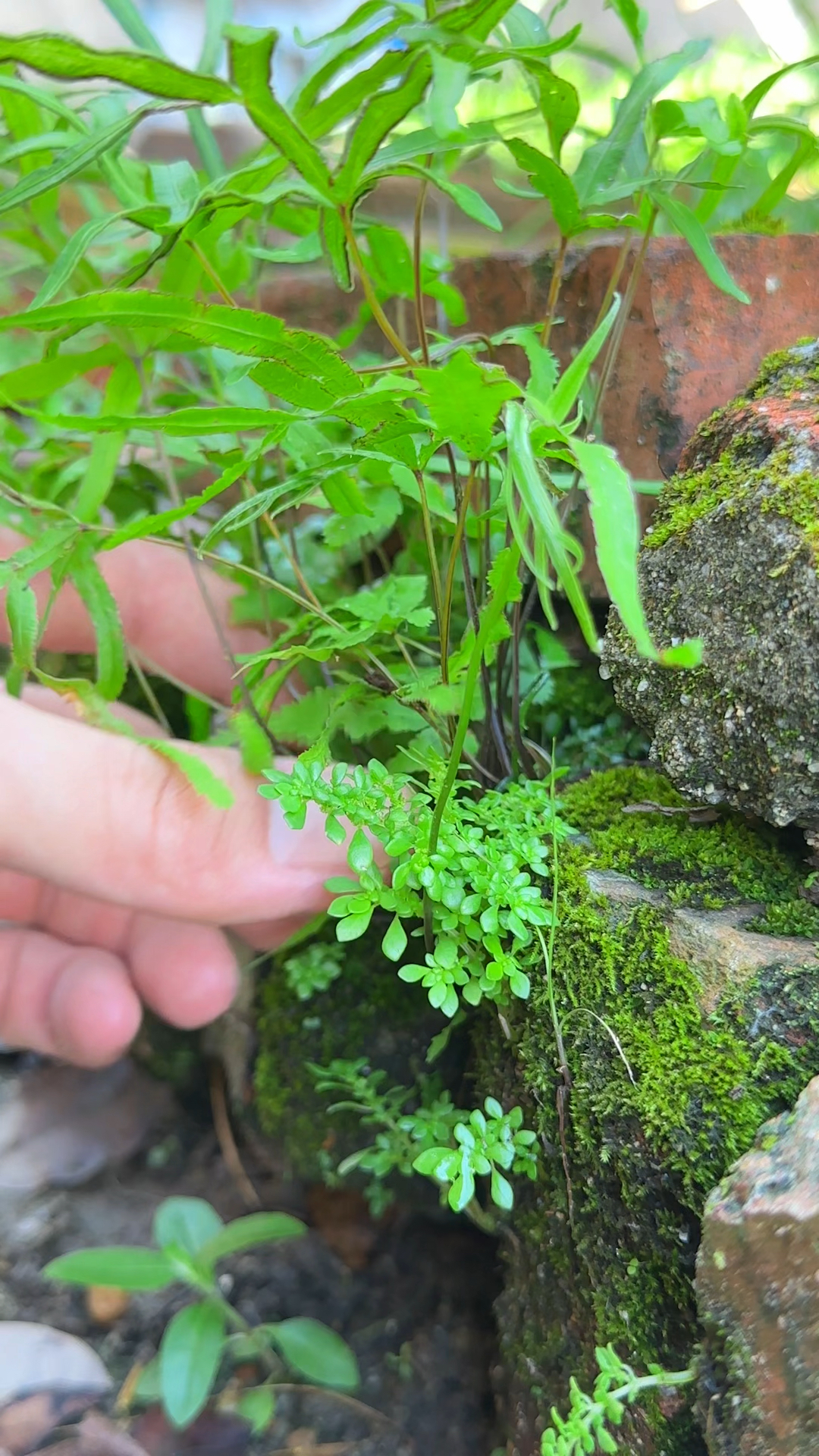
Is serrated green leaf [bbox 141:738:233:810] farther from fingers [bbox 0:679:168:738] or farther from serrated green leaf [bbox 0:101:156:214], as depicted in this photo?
serrated green leaf [bbox 0:101:156:214]

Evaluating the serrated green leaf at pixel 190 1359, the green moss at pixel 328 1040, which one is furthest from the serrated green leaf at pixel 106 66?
the serrated green leaf at pixel 190 1359

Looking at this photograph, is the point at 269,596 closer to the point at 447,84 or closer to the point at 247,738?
the point at 247,738

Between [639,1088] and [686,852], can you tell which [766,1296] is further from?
[686,852]

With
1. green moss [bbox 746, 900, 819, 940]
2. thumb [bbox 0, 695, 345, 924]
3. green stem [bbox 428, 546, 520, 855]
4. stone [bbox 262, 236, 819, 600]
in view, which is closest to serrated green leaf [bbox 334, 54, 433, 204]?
green stem [bbox 428, 546, 520, 855]

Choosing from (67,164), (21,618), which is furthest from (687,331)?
→ (21,618)

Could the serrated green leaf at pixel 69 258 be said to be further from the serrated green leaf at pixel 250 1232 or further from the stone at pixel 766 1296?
the serrated green leaf at pixel 250 1232

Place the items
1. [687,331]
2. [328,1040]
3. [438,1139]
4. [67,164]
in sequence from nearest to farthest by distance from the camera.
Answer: [67,164] → [438,1139] → [687,331] → [328,1040]
